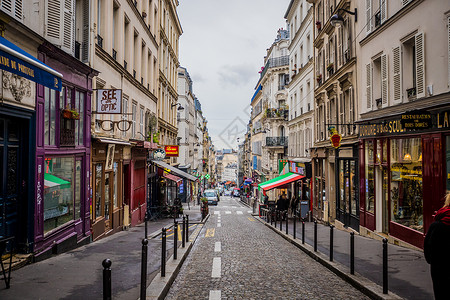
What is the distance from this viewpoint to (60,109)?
1010 centimetres

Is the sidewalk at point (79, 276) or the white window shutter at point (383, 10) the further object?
the white window shutter at point (383, 10)

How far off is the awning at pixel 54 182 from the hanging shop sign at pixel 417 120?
359 inches

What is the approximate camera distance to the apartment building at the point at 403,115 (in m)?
10.0

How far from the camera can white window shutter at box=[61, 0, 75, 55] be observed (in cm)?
1001

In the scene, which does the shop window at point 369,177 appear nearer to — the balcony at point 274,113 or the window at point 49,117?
the window at point 49,117

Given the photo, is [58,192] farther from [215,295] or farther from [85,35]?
[215,295]

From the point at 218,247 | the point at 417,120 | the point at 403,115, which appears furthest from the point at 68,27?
the point at 417,120

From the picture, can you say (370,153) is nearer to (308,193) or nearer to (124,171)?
(124,171)

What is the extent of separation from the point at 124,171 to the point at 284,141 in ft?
88.0

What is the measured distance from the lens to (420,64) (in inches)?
431

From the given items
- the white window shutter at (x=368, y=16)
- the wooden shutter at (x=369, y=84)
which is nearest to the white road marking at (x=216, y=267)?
the wooden shutter at (x=369, y=84)

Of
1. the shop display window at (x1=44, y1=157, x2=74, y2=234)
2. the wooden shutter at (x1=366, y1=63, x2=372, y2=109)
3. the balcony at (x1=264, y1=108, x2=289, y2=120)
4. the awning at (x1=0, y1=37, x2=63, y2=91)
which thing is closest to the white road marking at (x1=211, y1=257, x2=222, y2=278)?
the shop display window at (x1=44, y1=157, x2=74, y2=234)

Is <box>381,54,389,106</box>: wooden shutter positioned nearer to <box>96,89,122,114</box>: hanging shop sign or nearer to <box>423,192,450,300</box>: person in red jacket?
<box>423,192,450,300</box>: person in red jacket

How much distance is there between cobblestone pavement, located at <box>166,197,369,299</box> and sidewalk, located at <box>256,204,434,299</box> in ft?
0.84
